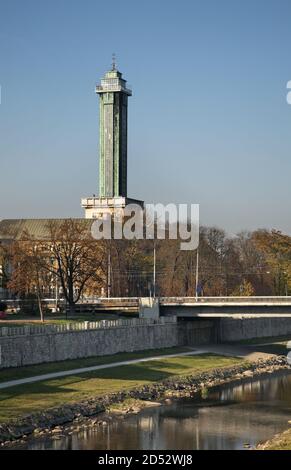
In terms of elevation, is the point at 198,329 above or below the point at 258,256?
below

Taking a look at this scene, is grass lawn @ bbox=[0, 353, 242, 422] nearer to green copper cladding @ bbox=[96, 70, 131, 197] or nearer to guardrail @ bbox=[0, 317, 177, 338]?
guardrail @ bbox=[0, 317, 177, 338]

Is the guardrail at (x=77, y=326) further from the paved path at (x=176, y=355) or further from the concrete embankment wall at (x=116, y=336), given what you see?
the paved path at (x=176, y=355)

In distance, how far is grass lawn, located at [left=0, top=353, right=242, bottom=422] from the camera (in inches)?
2287

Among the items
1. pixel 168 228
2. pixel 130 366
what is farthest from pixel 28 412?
pixel 168 228

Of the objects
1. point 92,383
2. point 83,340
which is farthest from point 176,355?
point 92,383

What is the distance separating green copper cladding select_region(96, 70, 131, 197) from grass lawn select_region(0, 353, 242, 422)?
308ft

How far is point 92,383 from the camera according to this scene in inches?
2702

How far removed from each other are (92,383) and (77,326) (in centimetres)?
1551

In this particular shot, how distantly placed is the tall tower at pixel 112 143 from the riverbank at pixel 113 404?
97.9 meters

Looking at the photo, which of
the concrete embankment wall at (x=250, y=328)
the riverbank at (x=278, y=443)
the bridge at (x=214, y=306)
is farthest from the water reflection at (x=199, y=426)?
the concrete embankment wall at (x=250, y=328)
